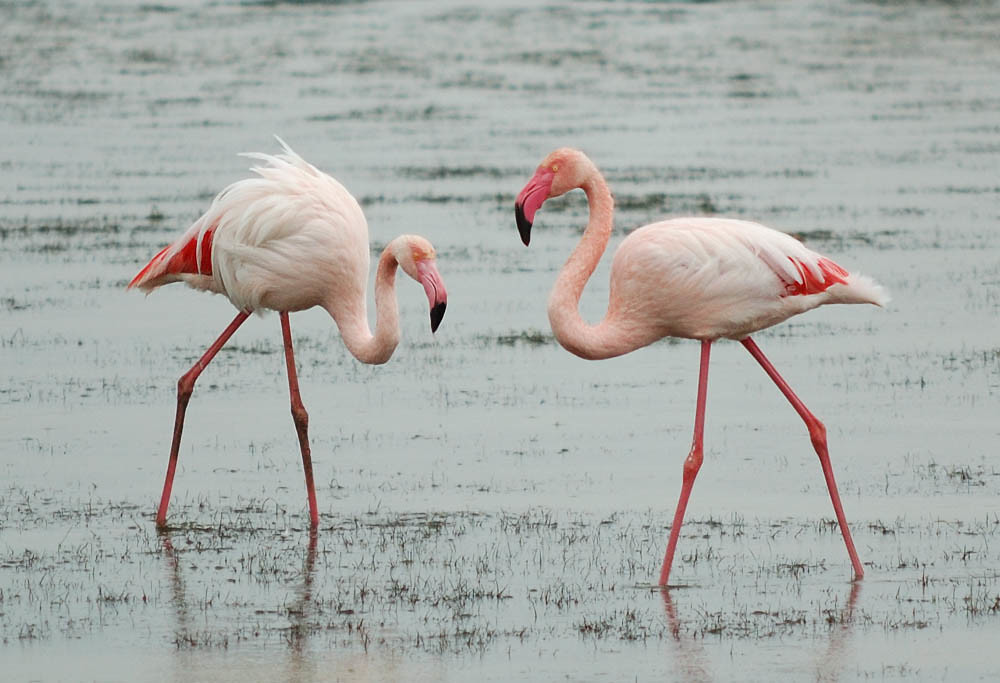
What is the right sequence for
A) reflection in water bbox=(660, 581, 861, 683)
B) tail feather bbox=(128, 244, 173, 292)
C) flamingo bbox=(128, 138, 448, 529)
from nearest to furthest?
reflection in water bbox=(660, 581, 861, 683)
flamingo bbox=(128, 138, 448, 529)
tail feather bbox=(128, 244, 173, 292)

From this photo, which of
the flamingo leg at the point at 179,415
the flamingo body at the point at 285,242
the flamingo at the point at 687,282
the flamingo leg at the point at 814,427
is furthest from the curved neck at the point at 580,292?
the flamingo leg at the point at 179,415

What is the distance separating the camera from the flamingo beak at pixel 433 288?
25.3ft

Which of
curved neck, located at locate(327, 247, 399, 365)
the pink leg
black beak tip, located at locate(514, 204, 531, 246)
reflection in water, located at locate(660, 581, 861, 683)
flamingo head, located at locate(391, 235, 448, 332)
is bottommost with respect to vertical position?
reflection in water, located at locate(660, 581, 861, 683)

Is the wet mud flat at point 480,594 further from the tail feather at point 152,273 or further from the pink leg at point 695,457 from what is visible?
the tail feather at point 152,273

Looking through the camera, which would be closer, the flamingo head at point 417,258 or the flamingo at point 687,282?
the flamingo at point 687,282

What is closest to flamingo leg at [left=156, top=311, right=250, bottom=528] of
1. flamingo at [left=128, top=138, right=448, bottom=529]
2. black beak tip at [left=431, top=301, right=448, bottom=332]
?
flamingo at [left=128, top=138, right=448, bottom=529]

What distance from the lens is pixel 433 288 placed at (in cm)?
783

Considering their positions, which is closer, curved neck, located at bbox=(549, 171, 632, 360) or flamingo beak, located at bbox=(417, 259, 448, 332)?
curved neck, located at bbox=(549, 171, 632, 360)

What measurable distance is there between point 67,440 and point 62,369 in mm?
1769

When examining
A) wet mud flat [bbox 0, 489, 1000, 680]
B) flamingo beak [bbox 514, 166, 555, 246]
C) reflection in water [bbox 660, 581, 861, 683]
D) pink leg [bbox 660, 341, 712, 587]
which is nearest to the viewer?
reflection in water [bbox 660, 581, 861, 683]

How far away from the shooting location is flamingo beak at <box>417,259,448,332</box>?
7.70 m

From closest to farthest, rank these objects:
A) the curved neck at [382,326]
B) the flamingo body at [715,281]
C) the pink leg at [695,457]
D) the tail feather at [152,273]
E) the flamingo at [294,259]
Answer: the pink leg at [695,457]
the flamingo body at [715,281]
the curved neck at [382,326]
the flamingo at [294,259]
the tail feather at [152,273]

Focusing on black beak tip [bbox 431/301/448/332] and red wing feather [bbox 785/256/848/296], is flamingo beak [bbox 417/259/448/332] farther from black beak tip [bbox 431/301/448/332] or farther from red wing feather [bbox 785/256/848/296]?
red wing feather [bbox 785/256/848/296]

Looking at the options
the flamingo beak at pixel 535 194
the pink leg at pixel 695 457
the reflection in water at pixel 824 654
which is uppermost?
the flamingo beak at pixel 535 194
